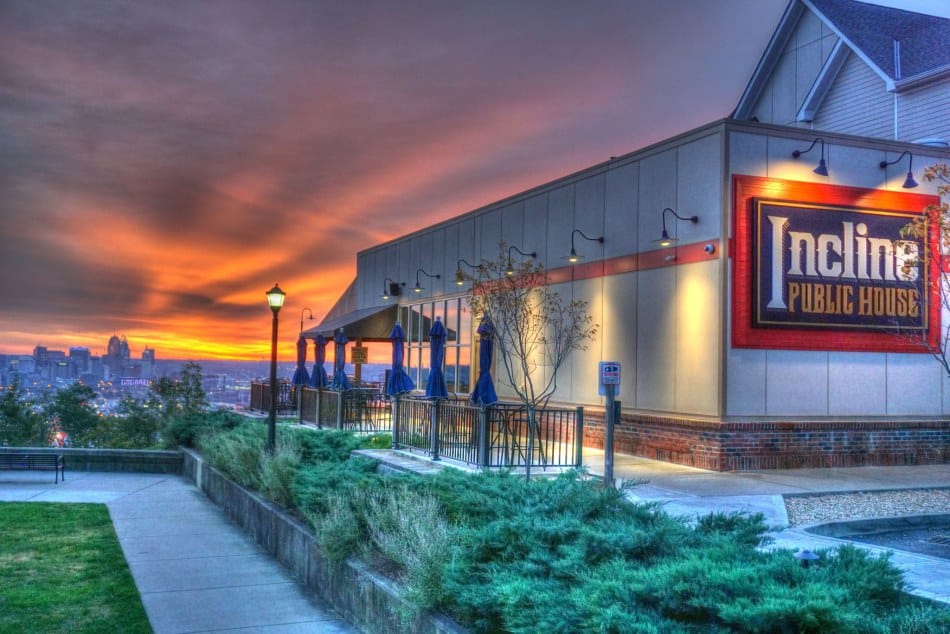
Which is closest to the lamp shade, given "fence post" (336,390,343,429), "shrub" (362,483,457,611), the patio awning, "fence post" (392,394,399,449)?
"fence post" (392,394,399,449)

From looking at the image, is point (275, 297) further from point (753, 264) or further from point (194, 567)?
point (753, 264)

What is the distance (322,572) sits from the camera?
7973 millimetres

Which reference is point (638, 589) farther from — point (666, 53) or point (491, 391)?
point (666, 53)

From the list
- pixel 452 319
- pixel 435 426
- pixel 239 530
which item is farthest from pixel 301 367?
pixel 239 530

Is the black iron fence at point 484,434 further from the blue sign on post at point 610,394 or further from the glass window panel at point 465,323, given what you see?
the glass window panel at point 465,323

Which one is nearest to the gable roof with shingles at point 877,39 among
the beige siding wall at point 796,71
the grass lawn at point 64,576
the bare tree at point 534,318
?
the beige siding wall at point 796,71

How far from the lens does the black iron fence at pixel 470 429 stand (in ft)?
42.3

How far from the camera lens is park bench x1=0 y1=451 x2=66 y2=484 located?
52.4 feet

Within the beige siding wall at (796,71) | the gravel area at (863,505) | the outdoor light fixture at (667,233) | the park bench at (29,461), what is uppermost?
the beige siding wall at (796,71)

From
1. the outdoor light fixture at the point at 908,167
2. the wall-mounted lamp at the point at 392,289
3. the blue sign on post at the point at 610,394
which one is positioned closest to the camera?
the blue sign on post at the point at 610,394

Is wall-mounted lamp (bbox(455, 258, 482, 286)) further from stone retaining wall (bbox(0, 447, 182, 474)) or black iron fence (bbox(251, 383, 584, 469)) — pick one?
stone retaining wall (bbox(0, 447, 182, 474))

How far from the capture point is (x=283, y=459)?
10.9 meters

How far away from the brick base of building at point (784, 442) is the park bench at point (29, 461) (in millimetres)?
11112

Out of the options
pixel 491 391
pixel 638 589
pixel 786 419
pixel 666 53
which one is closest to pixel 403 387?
pixel 491 391
